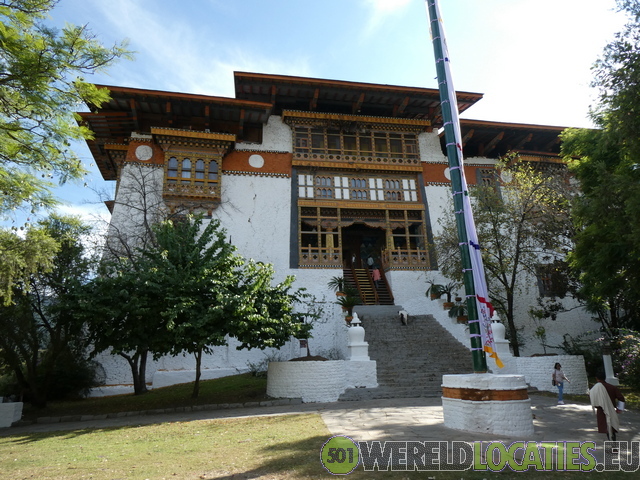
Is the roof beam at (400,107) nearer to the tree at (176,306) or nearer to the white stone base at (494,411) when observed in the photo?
the tree at (176,306)

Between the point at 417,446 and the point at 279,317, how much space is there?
7.01 m

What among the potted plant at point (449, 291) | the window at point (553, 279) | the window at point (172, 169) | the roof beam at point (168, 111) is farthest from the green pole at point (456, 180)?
the window at point (172, 169)

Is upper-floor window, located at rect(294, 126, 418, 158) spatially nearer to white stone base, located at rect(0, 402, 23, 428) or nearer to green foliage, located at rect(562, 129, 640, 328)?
green foliage, located at rect(562, 129, 640, 328)

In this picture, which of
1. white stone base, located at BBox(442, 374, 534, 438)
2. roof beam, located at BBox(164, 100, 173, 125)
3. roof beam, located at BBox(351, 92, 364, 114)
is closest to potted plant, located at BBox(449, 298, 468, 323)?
white stone base, located at BBox(442, 374, 534, 438)

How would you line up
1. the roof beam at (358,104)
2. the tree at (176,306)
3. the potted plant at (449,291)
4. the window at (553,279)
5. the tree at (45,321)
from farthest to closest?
the roof beam at (358,104), the window at (553,279), the potted plant at (449,291), the tree at (45,321), the tree at (176,306)

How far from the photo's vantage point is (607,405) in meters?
6.47

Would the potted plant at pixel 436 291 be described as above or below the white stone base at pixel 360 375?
above

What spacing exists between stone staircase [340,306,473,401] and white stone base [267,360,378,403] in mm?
292

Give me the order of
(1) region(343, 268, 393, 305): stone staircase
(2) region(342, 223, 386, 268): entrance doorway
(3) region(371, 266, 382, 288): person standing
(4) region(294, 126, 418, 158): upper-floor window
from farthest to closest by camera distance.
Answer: (2) region(342, 223, 386, 268): entrance doorway
(4) region(294, 126, 418, 158): upper-floor window
(3) region(371, 266, 382, 288): person standing
(1) region(343, 268, 393, 305): stone staircase

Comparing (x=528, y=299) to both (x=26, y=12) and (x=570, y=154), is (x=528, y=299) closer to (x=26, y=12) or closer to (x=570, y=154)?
(x=570, y=154)

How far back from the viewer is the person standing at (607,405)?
6410mm

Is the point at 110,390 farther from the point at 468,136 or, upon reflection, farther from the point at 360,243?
the point at 468,136

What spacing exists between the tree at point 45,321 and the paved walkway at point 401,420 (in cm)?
252

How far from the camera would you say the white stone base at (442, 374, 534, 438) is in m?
6.76
